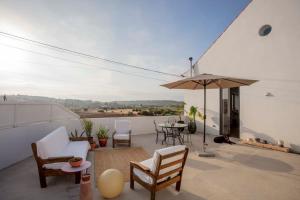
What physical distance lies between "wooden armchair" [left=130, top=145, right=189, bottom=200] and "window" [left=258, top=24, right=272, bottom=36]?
663 cm

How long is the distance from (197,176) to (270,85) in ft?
16.8

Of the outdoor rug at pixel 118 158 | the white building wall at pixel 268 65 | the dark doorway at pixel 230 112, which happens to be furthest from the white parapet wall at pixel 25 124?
the white building wall at pixel 268 65

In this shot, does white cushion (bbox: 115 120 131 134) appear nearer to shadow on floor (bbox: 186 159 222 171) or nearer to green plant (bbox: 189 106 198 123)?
shadow on floor (bbox: 186 159 222 171)

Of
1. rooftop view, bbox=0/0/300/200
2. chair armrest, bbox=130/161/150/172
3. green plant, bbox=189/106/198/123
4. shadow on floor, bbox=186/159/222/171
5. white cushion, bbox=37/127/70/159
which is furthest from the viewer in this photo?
green plant, bbox=189/106/198/123

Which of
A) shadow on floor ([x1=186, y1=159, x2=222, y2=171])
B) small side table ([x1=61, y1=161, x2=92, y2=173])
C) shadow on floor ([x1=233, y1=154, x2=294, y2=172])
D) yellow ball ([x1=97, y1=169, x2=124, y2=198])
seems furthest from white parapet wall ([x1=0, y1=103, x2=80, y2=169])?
shadow on floor ([x1=233, y1=154, x2=294, y2=172])

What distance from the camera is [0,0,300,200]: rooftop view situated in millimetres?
3350

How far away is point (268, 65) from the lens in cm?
684

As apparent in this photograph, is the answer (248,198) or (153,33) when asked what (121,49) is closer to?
(153,33)

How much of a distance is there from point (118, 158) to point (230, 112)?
617 cm

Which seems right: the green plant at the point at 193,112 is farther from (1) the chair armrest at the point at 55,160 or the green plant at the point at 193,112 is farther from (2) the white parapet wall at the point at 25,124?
(1) the chair armrest at the point at 55,160

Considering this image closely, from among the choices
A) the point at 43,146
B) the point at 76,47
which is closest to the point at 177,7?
the point at 76,47

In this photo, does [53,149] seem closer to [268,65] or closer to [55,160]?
[55,160]

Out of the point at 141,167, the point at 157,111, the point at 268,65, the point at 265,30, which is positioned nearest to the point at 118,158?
the point at 141,167

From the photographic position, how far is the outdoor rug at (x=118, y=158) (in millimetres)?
4509
